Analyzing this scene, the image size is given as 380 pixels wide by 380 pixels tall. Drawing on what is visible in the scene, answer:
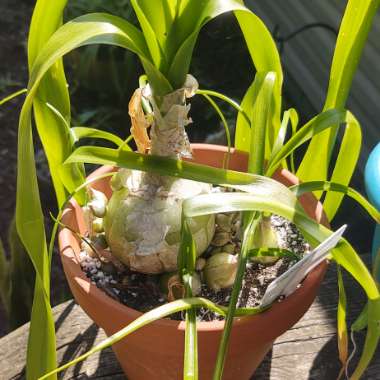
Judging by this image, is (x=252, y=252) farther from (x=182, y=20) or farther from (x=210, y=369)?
(x=182, y=20)

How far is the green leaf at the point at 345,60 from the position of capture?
712 mm

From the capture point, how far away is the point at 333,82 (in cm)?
77

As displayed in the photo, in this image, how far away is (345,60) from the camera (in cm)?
74

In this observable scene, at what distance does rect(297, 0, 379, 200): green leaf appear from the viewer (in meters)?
0.71

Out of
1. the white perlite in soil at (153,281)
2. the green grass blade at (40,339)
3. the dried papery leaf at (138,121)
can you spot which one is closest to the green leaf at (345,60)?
the white perlite in soil at (153,281)

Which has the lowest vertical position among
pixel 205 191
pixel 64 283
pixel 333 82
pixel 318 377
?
pixel 64 283

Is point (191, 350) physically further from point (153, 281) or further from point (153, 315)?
point (153, 281)

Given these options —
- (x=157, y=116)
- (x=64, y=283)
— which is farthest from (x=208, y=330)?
(x=64, y=283)

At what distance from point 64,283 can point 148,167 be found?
3.07 feet

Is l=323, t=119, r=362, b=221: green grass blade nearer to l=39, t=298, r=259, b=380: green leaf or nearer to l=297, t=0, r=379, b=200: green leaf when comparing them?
l=297, t=0, r=379, b=200: green leaf

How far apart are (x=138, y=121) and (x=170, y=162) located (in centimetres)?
10

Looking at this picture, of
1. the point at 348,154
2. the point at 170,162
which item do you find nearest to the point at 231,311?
the point at 170,162

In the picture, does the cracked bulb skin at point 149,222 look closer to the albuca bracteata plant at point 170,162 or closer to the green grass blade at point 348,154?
the albuca bracteata plant at point 170,162

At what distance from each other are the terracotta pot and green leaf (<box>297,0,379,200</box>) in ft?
0.23
